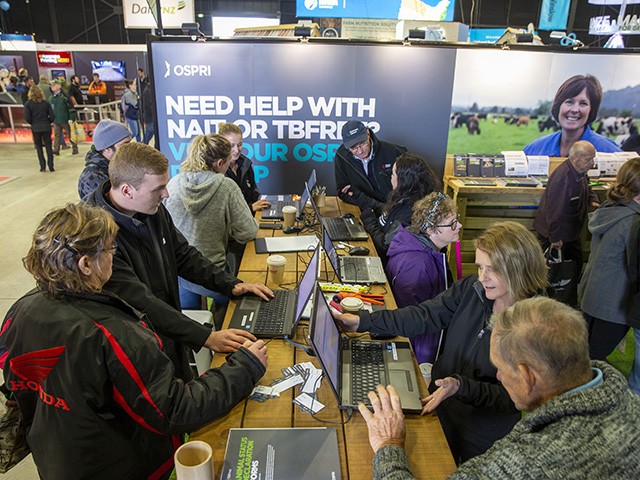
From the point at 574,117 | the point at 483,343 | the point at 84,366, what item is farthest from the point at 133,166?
the point at 574,117

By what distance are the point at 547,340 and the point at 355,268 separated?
1.68 m

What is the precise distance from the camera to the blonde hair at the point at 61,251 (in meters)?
1.28

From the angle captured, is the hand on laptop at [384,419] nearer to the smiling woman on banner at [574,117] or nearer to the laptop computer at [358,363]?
the laptop computer at [358,363]

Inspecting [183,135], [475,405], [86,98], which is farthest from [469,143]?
[86,98]

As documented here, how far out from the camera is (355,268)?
2771mm

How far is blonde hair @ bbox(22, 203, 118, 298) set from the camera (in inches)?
50.4

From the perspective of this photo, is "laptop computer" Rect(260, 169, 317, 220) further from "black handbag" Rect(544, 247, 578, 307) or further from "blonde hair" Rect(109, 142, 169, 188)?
"black handbag" Rect(544, 247, 578, 307)

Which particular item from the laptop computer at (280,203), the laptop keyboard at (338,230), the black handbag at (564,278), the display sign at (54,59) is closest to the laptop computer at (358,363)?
the laptop keyboard at (338,230)

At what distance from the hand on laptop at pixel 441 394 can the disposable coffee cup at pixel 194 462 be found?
74 centimetres

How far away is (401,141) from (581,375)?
13.2 ft

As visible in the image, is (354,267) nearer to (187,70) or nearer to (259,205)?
(259,205)

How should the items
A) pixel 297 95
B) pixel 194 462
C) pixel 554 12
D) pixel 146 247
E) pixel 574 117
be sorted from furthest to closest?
pixel 554 12 < pixel 574 117 < pixel 297 95 < pixel 146 247 < pixel 194 462

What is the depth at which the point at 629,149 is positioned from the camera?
199 inches

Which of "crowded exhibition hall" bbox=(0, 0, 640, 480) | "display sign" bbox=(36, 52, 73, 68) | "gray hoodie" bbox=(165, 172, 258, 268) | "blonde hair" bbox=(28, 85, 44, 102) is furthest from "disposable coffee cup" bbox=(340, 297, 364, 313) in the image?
"display sign" bbox=(36, 52, 73, 68)
